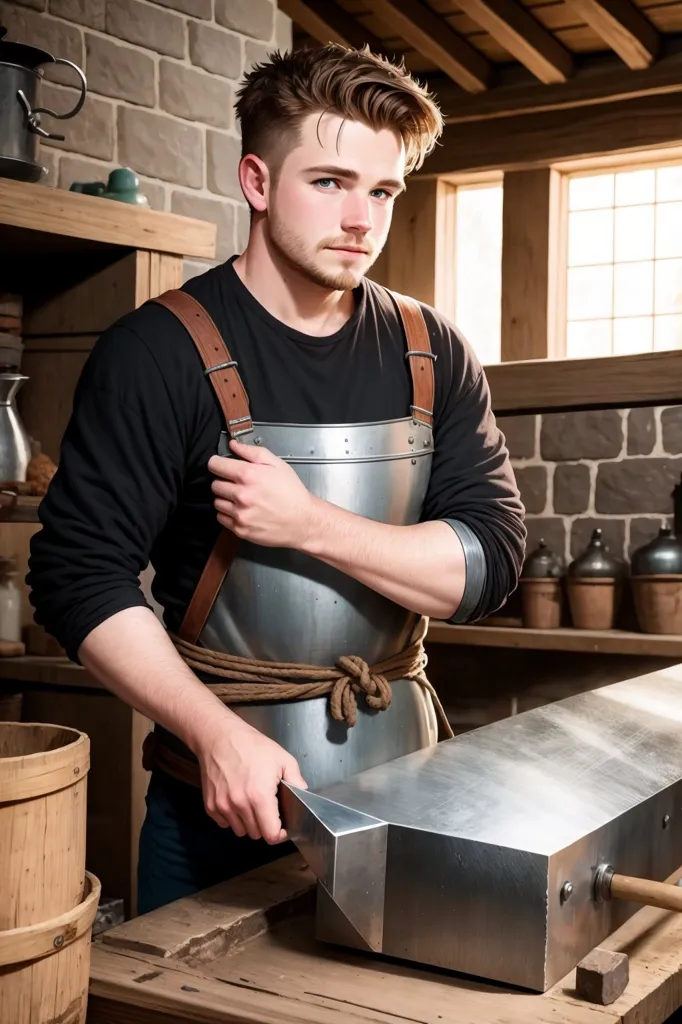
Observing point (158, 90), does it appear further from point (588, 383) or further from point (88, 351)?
point (588, 383)

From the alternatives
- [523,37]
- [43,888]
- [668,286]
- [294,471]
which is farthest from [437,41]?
[43,888]

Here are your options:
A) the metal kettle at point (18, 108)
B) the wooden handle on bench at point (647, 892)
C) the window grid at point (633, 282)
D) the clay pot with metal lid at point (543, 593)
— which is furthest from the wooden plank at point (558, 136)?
the wooden handle on bench at point (647, 892)

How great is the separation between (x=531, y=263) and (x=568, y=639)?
1629 millimetres

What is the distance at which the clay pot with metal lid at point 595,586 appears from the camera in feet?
16.2

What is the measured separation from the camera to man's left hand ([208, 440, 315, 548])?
1468 mm

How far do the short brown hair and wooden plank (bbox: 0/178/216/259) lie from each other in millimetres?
874

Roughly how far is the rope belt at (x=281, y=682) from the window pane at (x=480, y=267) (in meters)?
4.07

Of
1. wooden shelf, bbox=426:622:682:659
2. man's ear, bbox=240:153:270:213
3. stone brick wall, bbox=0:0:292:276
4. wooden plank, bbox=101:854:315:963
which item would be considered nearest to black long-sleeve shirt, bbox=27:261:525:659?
man's ear, bbox=240:153:270:213

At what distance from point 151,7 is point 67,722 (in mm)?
2044

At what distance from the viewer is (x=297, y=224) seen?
61.6 inches

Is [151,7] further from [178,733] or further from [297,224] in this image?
[178,733]

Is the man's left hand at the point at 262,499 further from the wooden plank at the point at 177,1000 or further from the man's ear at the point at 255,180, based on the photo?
the wooden plank at the point at 177,1000

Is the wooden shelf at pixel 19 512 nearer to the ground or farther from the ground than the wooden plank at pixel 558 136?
nearer to the ground

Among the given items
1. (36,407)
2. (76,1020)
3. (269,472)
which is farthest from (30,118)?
(76,1020)
